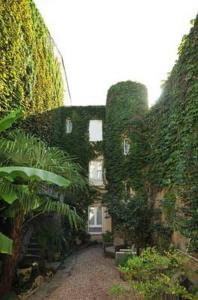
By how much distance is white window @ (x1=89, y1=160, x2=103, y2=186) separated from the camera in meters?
22.2

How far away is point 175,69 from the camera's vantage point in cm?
1150

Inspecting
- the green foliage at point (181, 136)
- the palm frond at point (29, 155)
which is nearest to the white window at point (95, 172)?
the green foliage at point (181, 136)

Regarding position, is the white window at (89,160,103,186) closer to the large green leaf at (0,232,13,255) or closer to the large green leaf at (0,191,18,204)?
the large green leaf at (0,191,18,204)

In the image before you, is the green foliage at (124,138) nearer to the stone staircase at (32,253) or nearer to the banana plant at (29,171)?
the stone staircase at (32,253)

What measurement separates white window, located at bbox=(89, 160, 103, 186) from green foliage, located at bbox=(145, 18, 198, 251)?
8.37 m

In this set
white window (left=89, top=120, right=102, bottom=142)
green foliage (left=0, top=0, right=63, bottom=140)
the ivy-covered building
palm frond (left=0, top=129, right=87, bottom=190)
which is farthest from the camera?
white window (left=89, top=120, right=102, bottom=142)

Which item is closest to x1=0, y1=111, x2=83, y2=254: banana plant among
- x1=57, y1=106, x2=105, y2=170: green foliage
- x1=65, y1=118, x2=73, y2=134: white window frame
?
x1=57, y1=106, x2=105, y2=170: green foliage

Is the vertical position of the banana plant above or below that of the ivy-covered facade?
below

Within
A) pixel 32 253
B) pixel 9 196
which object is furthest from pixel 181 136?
pixel 32 253

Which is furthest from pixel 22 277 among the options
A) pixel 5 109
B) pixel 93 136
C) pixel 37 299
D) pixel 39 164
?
pixel 93 136

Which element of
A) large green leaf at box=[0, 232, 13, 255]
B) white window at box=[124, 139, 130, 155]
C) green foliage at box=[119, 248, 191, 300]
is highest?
white window at box=[124, 139, 130, 155]

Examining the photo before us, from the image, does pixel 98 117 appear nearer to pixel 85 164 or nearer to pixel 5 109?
pixel 85 164

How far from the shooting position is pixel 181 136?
1033cm

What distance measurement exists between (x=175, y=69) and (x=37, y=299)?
864cm
